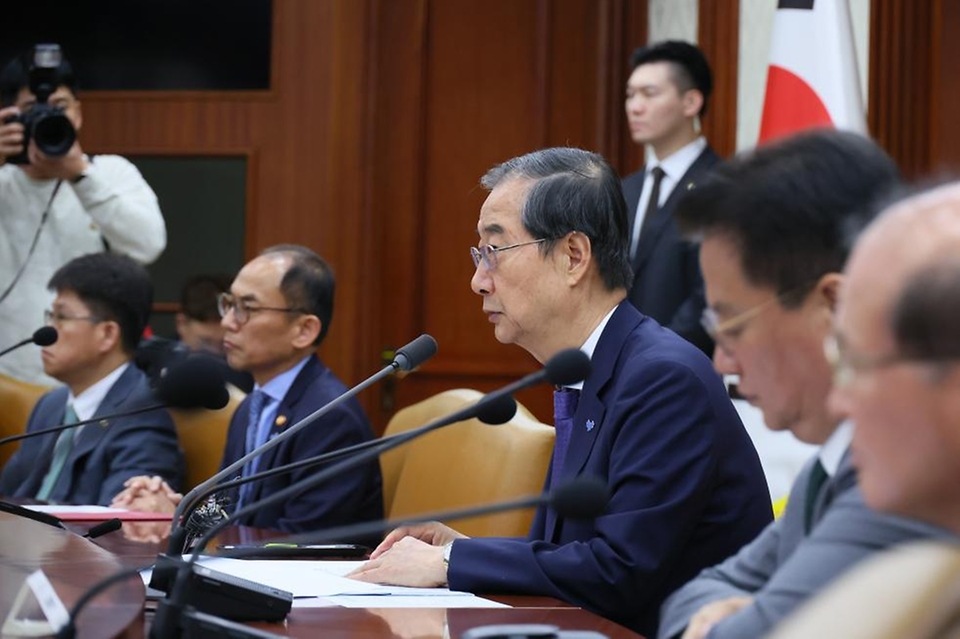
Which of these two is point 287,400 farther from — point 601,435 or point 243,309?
point 601,435

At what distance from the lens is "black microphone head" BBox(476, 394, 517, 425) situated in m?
1.78

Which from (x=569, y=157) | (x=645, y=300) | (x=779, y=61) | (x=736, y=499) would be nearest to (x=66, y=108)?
(x=645, y=300)

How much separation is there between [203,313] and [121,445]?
57.4 inches

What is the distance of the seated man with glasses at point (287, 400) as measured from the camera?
303 centimetres

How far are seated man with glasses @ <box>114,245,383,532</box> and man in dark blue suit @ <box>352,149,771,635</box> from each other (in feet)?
2.50

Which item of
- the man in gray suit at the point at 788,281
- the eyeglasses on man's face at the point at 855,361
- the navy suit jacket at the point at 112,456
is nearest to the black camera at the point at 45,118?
the navy suit jacket at the point at 112,456

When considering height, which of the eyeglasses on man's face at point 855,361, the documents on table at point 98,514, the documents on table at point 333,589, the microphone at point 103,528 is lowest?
the documents on table at point 98,514

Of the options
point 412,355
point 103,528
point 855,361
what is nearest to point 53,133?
point 103,528

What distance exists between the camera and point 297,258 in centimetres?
355

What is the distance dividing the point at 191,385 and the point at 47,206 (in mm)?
2173

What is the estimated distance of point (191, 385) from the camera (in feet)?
7.63

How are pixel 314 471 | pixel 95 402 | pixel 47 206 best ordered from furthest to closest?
pixel 47 206 < pixel 95 402 < pixel 314 471

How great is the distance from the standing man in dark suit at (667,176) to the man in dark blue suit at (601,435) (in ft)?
4.32

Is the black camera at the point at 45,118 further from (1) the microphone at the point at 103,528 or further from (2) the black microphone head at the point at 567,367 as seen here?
(2) the black microphone head at the point at 567,367
